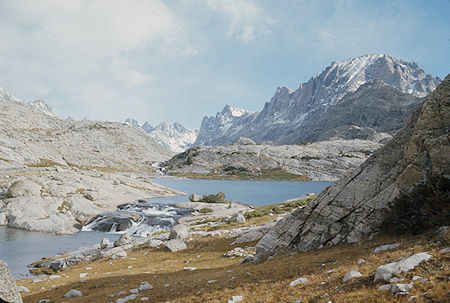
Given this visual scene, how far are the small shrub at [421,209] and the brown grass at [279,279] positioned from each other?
93 cm

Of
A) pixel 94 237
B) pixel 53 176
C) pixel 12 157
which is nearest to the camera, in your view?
pixel 94 237

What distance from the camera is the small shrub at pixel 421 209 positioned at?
13.3 metres

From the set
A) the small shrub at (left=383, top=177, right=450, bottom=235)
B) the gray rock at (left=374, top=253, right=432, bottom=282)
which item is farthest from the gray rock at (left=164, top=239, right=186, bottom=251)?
the gray rock at (left=374, top=253, right=432, bottom=282)

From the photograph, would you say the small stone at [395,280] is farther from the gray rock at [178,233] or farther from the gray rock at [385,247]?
the gray rock at [178,233]

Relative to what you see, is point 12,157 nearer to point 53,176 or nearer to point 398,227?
point 53,176

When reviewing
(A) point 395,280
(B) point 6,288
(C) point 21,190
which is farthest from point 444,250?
(C) point 21,190

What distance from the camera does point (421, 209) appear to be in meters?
14.0

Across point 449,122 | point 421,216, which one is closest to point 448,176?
point 421,216

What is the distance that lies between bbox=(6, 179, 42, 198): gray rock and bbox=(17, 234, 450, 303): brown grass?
44156mm

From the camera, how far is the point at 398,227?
15.0 metres

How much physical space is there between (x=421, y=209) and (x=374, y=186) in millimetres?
4083

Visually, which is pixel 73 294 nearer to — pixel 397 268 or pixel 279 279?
pixel 279 279

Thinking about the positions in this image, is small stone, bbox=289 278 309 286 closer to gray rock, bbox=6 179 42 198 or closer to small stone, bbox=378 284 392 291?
small stone, bbox=378 284 392 291

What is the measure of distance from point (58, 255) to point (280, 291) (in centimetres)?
3889
